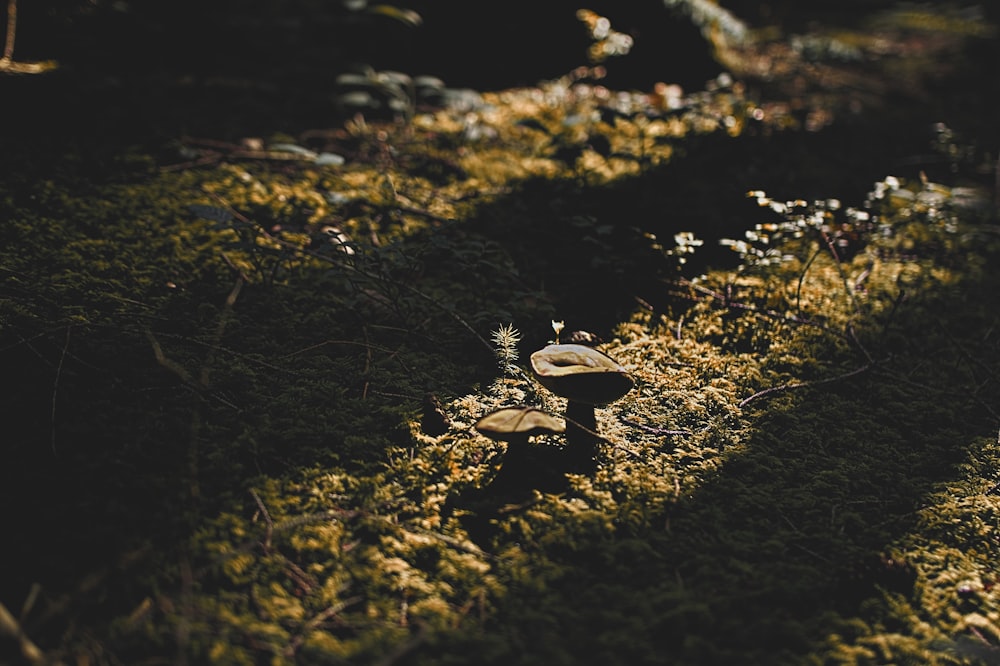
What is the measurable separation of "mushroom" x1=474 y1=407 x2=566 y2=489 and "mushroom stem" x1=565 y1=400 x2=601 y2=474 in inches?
1.7

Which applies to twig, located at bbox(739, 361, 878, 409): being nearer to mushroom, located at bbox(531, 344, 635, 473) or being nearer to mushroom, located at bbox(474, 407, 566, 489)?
mushroom, located at bbox(531, 344, 635, 473)

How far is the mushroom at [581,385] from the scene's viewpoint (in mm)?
1838

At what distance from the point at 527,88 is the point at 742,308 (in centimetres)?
329

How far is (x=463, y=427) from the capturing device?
6.91ft

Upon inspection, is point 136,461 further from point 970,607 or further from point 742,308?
point 742,308

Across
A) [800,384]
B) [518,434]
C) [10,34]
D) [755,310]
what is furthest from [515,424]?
[10,34]

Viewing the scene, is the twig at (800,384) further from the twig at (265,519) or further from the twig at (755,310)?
the twig at (265,519)

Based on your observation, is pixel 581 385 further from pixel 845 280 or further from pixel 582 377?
pixel 845 280

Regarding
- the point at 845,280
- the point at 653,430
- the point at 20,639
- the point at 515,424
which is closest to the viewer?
the point at 20,639

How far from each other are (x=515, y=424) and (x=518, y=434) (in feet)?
0.15

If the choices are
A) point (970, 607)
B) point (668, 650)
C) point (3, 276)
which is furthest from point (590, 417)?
point (3, 276)

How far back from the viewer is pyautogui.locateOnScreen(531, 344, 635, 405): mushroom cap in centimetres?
183

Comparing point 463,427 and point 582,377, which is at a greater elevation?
point 582,377

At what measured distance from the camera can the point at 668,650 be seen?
1.47 metres
